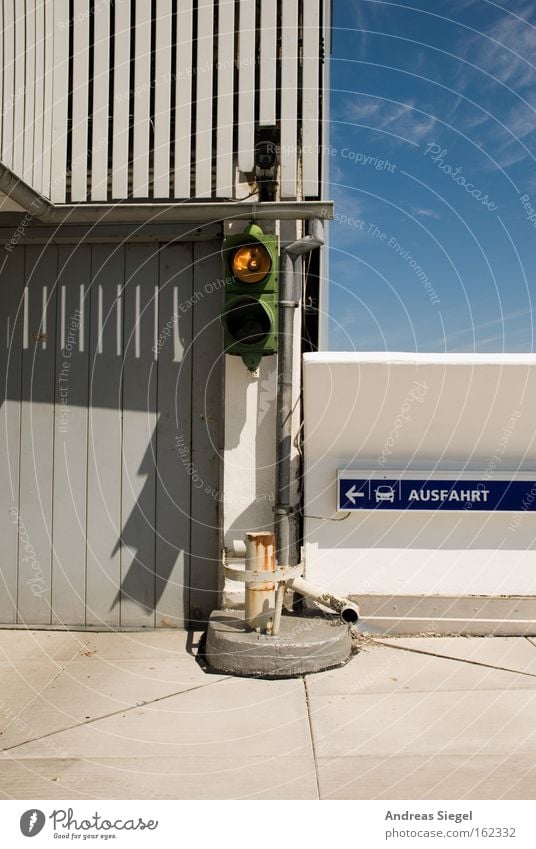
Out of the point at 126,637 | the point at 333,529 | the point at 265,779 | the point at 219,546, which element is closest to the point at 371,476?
the point at 333,529

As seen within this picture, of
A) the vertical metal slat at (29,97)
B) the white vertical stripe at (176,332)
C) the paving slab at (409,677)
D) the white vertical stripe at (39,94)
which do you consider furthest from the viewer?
the white vertical stripe at (176,332)

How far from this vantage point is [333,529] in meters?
5.81

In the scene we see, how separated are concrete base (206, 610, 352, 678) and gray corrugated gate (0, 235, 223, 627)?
99 cm

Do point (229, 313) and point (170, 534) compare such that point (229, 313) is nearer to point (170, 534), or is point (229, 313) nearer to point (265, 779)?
point (170, 534)

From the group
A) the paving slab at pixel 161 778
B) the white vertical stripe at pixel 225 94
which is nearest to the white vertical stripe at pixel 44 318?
the white vertical stripe at pixel 225 94

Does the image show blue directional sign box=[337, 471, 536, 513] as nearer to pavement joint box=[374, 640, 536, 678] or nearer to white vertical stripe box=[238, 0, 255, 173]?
pavement joint box=[374, 640, 536, 678]

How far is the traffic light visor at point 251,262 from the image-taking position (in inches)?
211

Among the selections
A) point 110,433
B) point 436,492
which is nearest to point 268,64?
point 110,433

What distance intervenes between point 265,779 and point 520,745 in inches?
52.1

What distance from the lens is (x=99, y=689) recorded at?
468cm

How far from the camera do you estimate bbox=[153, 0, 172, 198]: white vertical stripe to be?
615cm

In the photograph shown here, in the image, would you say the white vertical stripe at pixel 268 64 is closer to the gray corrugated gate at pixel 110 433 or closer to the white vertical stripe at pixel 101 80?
the gray corrugated gate at pixel 110 433

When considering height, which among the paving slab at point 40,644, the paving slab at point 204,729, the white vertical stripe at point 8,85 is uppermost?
the white vertical stripe at point 8,85

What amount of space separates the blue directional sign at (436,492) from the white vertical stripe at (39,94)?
3353 millimetres
